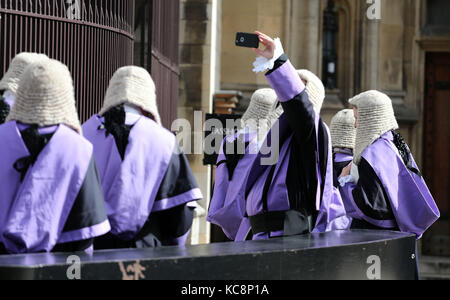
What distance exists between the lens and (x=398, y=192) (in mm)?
7332

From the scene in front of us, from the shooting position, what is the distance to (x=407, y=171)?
7367mm

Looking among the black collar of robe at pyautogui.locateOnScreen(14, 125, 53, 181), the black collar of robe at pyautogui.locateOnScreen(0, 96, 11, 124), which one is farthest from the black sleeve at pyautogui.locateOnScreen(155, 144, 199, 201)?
the black collar of robe at pyautogui.locateOnScreen(0, 96, 11, 124)


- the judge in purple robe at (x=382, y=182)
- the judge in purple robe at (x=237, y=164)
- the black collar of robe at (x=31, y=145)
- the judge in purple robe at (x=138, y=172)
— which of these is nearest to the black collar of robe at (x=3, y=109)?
the judge in purple robe at (x=138, y=172)

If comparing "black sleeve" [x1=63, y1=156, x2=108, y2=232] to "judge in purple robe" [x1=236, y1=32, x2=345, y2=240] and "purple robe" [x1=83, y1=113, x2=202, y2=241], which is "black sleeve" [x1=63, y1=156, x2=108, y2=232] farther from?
"judge in purple robe" [x1=236, y1=32, x2=345, y2=240]

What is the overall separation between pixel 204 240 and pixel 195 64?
2250 millimetres

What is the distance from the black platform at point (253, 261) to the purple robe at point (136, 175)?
19.0 inches

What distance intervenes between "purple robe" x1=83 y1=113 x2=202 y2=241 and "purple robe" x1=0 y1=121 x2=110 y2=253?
0.42 m

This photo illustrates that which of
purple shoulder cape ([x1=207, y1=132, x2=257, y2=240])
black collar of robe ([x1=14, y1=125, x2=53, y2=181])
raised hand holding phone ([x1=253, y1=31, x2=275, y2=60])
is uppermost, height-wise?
raised hand holding phone ([x1=253, y1=31, x2=275, y2=60])

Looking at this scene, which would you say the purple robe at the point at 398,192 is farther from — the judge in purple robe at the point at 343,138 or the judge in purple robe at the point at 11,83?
the judge in purple robe at the point at 11,83

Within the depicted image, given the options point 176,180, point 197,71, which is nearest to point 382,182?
point 176,180

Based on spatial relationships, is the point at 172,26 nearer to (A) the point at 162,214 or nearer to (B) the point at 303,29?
(B) the point at 303,29

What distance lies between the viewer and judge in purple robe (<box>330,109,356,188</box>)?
860cm

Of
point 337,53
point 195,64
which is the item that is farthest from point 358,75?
point 195,64

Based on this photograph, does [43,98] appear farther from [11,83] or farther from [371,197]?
[371,197]
